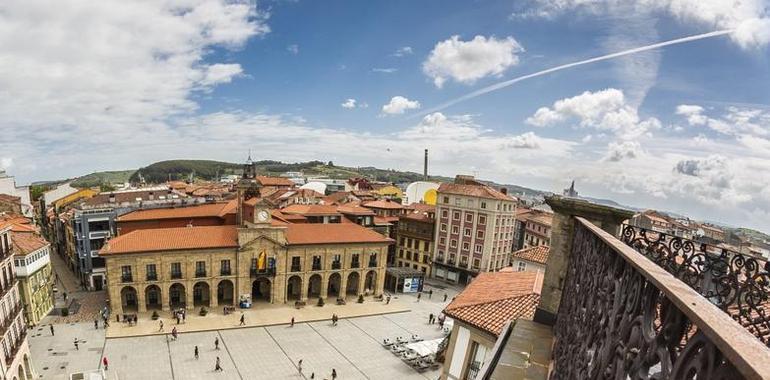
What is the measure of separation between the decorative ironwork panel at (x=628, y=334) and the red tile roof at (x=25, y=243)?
42.1 meters

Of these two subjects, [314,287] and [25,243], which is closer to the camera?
[25,243]

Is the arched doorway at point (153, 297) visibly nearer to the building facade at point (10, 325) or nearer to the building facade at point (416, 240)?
the building facade at point (10, 325)

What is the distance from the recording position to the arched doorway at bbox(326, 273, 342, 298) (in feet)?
143

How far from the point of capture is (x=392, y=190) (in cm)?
10481

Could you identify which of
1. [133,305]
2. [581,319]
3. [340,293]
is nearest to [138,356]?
[133,305]

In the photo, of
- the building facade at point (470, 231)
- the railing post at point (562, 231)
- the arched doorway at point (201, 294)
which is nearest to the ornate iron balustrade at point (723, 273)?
the railing post at point (562, 231)

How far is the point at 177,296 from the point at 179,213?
10072 mm

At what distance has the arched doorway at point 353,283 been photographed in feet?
145

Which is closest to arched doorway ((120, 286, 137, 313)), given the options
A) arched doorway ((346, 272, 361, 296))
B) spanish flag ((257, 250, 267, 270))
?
spanish flag ((257, 250, 267, 270))

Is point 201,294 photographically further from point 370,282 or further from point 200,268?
point 370,282

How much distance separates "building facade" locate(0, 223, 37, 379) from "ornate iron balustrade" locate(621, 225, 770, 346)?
29.1 meters

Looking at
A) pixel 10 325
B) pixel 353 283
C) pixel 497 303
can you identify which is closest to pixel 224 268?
pixel 353 283

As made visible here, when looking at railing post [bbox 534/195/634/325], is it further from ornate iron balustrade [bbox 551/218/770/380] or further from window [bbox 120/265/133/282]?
window [bbox 120/265/133/282]

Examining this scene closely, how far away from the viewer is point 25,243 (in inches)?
1316
